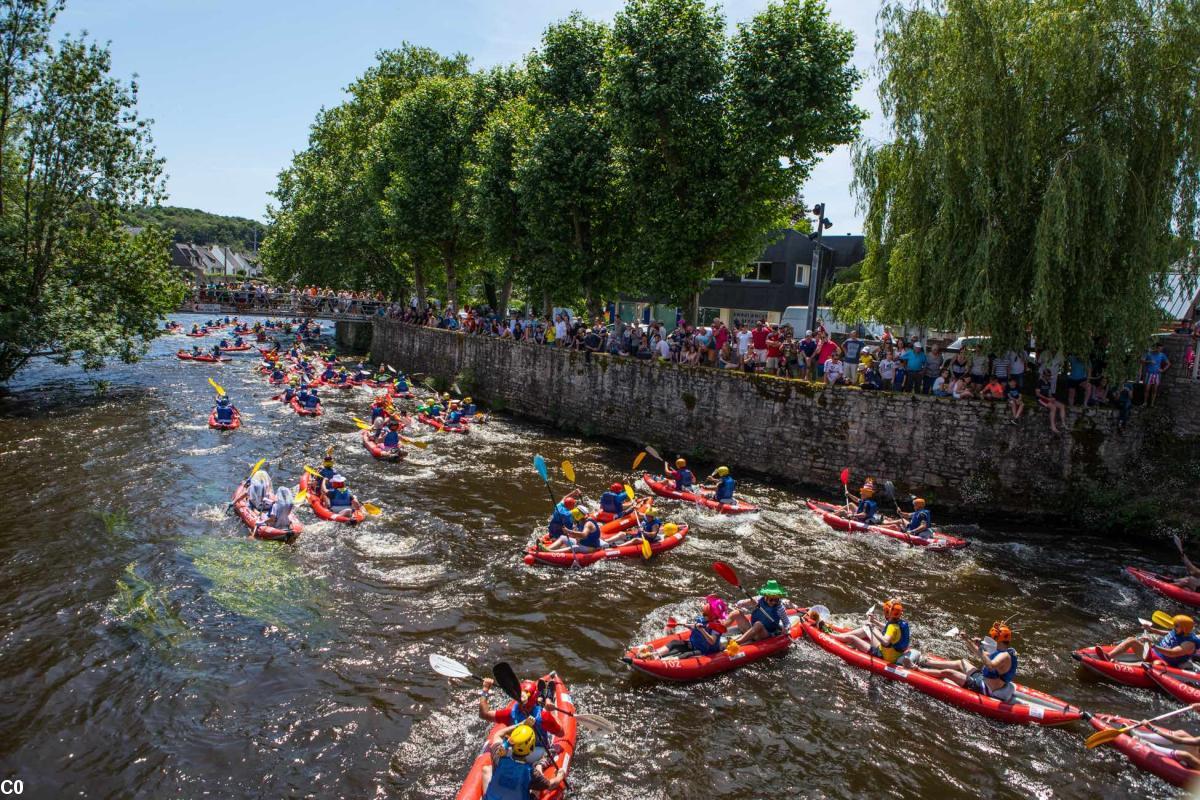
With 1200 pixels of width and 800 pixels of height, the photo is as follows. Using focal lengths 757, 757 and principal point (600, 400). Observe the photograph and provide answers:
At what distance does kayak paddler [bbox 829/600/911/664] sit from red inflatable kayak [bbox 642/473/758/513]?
6.16m

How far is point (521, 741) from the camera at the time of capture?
728 centimetres

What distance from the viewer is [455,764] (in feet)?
28.3

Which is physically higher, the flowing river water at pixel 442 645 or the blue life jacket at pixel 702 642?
the blue life jacket at pixel 702 642

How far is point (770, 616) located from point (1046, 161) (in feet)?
40.6

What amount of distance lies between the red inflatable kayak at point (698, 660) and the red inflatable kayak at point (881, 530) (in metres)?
5.44

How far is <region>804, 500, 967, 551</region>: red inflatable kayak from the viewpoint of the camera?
15.7 m

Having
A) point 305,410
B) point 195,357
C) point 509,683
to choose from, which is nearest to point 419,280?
point 195,357

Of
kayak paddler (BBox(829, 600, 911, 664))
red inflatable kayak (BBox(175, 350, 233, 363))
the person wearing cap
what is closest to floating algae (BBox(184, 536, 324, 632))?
the person wearing cap

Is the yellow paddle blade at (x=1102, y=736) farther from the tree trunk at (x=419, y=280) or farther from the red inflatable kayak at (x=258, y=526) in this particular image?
the tree trunk at (x=419, y=280)

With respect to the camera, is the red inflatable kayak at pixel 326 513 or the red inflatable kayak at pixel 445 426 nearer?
the red inflatable kayak at pixel 326 513

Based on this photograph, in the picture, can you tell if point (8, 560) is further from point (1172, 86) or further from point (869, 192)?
point (1172, 86)

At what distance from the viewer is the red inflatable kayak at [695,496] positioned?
58.2 ft

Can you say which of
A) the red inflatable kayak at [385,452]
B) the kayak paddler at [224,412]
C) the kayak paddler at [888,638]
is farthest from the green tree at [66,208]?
the kayak paddler at [888,638]

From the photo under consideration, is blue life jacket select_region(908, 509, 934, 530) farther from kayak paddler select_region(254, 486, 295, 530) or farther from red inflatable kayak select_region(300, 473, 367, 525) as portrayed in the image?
kayak paddler select_region(254, 486, 295, 530)
